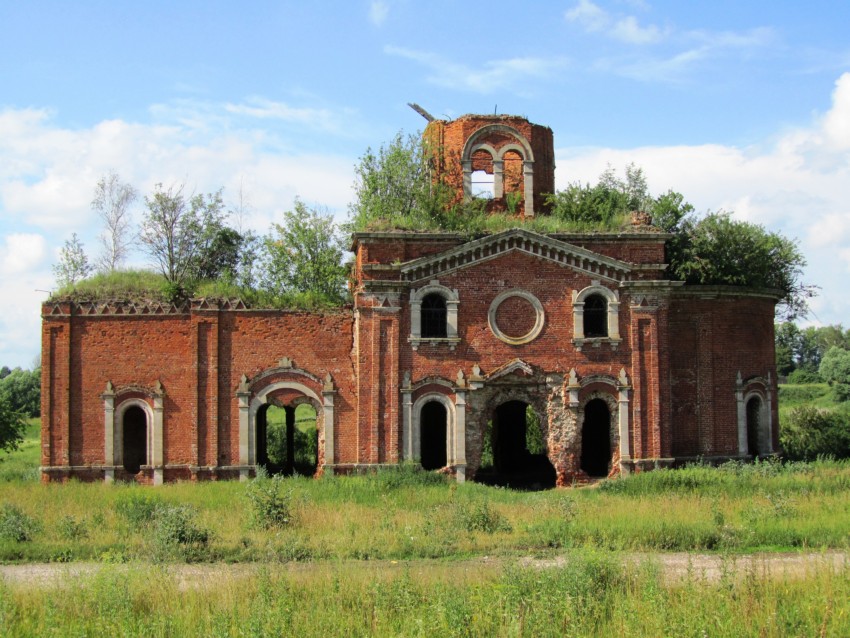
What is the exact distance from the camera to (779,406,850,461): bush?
3183cm

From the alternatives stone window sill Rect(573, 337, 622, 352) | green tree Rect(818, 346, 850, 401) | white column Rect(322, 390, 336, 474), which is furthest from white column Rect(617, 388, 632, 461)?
green tree Rect(818, 346, 850, 401)

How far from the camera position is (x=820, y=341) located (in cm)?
10950

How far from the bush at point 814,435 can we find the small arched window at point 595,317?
31.3 ft

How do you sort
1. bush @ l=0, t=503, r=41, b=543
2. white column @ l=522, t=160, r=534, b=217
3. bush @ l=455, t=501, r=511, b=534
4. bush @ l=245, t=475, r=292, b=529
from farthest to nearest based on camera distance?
white column @ l=522, t=160, r=534, b=217
bush @ l=245, t=475, r=292, b=529
bush @ l=455, t=501, r=511, b=534
bush @ l=0, t=503, r=41, b=543

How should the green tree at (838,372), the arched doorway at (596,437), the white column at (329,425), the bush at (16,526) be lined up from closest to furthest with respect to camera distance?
the bush at (16,526)
the white column at (329,425)
the arched doorway at (596,437)
the green tree at (838,372)

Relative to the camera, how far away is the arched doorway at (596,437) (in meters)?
28.0

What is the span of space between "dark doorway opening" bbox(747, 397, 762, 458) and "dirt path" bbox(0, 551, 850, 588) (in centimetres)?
1328

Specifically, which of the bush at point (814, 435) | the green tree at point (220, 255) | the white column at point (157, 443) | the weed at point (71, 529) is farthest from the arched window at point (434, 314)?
the green tree at point (220, 255)

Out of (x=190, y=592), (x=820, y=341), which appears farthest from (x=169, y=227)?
(x=820, y=341)

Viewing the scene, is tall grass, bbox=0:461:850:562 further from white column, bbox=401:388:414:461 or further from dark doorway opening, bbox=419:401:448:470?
dark doorway opening, bbox=419:401:448:470

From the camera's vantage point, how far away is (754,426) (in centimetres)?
2797

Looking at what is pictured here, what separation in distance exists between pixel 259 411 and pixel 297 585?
15675mm

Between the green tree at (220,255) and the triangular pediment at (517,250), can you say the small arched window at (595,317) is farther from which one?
the green tree at (220,255)

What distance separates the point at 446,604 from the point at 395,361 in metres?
14.4
